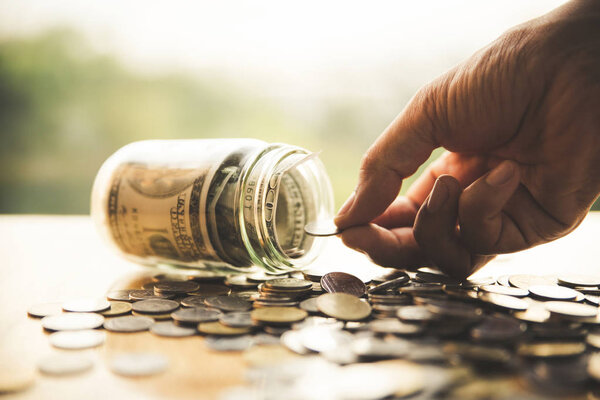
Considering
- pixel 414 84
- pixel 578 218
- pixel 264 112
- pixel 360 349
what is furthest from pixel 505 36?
pixel 264 112

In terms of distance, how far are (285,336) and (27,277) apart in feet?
2.01

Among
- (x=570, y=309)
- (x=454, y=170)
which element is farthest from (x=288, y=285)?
(x=454, y=170)

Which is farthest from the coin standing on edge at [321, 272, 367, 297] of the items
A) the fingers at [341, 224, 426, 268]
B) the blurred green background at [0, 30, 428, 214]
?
the blurred green background at [0, 30, 428, 214]

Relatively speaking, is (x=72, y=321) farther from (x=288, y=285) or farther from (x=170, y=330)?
(x=288, y=285)

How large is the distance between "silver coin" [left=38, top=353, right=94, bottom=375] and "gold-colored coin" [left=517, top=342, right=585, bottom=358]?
0.48 meters

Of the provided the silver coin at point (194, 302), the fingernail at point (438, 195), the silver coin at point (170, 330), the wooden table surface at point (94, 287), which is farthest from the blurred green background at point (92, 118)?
the silver coin at point (170, 330)

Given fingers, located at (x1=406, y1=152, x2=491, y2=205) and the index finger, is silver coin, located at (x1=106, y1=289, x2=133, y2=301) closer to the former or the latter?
the index finger

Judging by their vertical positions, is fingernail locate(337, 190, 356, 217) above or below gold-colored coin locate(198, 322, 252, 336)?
above

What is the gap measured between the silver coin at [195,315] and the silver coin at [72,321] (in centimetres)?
10

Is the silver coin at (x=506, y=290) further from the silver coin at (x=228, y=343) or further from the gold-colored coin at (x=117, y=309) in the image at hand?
the gold-colored coin at (x=117, y=309)

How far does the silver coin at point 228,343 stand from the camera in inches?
22.7

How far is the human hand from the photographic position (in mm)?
792

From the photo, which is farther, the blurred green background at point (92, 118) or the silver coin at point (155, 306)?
the blurred green background at point (92, 118)

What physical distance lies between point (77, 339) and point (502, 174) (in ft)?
2.12
